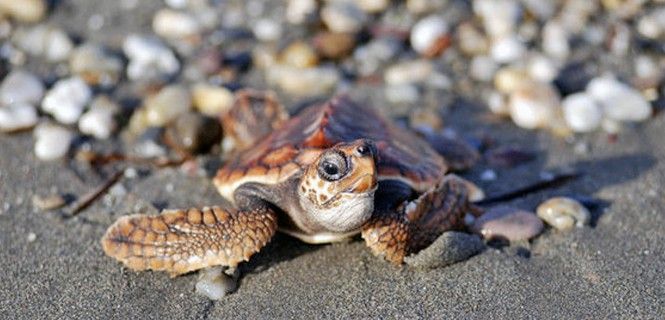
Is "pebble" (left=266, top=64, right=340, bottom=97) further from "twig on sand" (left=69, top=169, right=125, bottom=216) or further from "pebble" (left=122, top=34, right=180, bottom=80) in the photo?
"twig on sand" (left=69, top=169, right=125, bottom=216)

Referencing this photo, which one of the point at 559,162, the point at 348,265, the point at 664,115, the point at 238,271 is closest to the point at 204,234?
the point at 238,271

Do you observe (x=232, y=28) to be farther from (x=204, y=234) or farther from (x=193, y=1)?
(x=204, y=234)

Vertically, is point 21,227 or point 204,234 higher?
point 204,234

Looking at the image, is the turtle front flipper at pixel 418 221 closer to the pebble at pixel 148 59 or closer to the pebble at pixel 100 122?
the pebble at pixel 100 122

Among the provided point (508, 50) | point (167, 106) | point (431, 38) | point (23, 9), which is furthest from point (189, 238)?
point (23, 9)

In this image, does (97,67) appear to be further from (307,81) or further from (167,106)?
(307,81)

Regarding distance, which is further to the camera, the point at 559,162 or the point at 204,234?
the point at 559,162

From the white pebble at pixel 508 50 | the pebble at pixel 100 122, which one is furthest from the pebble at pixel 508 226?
the pebble at pixel 100 122
